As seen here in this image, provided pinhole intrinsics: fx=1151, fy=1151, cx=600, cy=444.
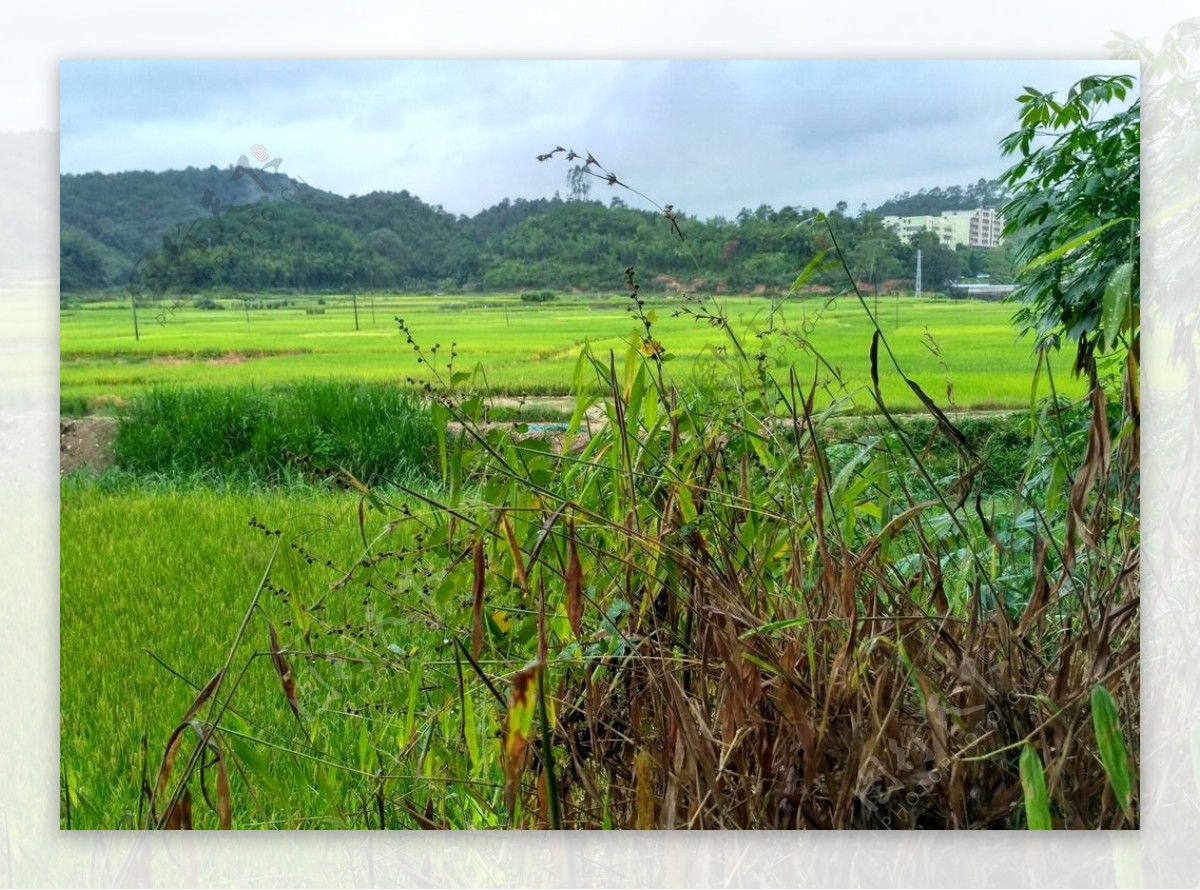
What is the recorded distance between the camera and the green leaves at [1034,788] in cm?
177

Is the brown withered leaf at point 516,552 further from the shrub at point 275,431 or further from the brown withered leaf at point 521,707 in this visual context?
the shrub at point 275,431

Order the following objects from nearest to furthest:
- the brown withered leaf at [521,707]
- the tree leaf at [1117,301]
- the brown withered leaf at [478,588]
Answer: the brown withered leaf at [521,707]
the brown withered leaf at [478,588]
the tree leaf at [1117,301]

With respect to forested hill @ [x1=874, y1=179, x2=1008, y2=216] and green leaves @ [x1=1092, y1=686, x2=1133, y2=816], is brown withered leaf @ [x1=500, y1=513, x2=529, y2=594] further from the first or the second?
forested hill @ [x1=874, y1=179, x2=1008, y2=216]

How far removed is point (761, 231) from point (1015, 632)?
92 centimetres

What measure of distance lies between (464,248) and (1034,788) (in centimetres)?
142

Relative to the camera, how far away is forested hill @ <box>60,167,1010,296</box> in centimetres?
225

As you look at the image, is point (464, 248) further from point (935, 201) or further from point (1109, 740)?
point (1109, 740)

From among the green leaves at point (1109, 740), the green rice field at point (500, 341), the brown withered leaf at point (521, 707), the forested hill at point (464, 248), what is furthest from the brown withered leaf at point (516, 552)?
the green leaves at point (1109, 740)

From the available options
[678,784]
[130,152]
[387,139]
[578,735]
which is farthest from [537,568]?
[130,152]

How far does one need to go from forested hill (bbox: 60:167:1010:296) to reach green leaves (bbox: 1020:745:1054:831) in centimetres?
95

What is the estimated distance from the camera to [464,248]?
2293mm

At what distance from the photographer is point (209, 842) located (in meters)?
2.15

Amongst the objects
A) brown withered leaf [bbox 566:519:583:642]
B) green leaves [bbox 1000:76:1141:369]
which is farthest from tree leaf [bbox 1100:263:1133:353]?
brown withered leaf [bbox 566:519:583:642]

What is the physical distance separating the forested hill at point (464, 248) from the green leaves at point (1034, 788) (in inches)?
37.6
